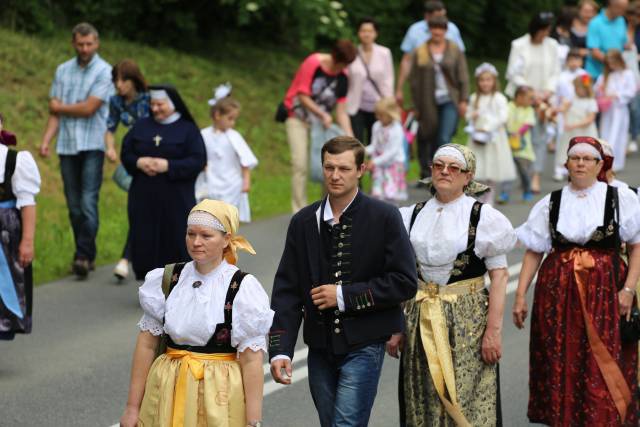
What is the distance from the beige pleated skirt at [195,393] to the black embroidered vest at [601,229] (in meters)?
2.63

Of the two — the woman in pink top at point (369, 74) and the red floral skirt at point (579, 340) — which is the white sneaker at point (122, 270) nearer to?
the woman in pink top at point (369, 74)

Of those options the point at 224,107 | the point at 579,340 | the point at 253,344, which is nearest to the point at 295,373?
the point at 579,340

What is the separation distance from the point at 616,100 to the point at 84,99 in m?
8.36

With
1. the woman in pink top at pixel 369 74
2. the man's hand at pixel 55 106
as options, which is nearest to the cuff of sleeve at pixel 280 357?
the man's hand at pixel 55 106

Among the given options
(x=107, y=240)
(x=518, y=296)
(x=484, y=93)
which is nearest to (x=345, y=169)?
(x=518, y=296)

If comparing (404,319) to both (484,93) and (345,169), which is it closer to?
(345,169)

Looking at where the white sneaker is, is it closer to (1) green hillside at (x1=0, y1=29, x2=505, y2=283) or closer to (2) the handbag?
(1) green hillside at (x1=0, y1=29, x2=505, y2=283)

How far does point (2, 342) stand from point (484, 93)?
282 inches

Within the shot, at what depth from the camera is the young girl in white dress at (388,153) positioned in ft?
51.1

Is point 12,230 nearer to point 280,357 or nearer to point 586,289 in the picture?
point 280,357

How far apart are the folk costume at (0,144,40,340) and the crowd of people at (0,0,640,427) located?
13mm

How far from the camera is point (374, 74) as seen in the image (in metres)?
16.5

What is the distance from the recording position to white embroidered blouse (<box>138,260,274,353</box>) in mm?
6215

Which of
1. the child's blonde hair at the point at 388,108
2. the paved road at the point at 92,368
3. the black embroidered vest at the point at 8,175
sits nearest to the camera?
the paved road at the point at 92,368
